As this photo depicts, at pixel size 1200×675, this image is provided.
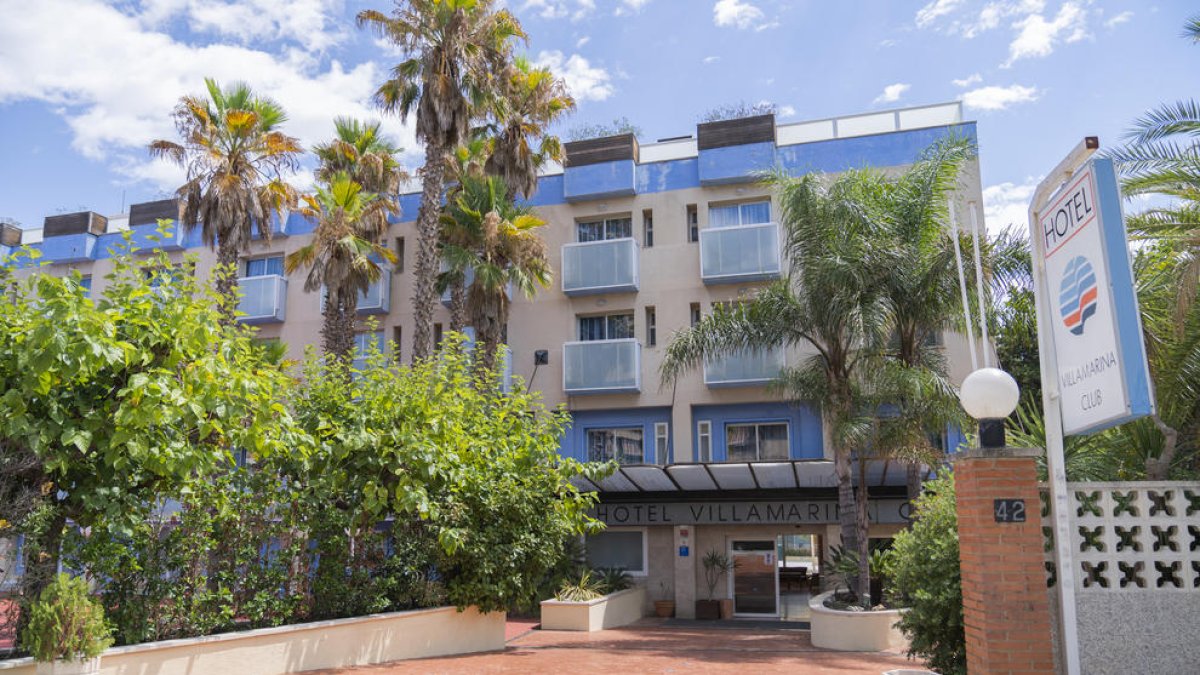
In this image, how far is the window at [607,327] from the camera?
2555 cm

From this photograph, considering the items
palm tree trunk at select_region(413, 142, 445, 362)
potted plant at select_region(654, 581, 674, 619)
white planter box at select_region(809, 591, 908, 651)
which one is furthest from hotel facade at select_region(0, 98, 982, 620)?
white planter box at select_region(809, 591, 908, 651)

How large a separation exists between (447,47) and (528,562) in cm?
1179

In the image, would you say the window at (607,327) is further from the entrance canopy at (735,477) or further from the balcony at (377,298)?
the balcony at (377,298)

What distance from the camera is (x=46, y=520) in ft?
29.2

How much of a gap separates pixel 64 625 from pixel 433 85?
1446 cm

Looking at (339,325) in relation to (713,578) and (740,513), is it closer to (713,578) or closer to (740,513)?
(740,513)

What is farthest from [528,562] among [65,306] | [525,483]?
[65,306]

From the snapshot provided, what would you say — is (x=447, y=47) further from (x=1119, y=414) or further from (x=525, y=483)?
(x=1119, y=414)

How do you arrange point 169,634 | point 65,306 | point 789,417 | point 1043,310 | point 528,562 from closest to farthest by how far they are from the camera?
point 1043,310 < point 65,306 < point 169,634 < point 528,562 < point 789,417

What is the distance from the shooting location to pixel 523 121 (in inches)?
938

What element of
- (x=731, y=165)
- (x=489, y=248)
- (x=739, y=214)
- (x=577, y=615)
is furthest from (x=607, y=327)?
(x=577, y=615)

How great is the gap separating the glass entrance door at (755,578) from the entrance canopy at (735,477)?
73.3 inches

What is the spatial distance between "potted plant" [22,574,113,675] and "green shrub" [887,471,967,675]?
7.87 m

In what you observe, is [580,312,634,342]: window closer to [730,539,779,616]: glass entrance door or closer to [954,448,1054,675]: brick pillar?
[730,539,779,616]: glass entrance door
